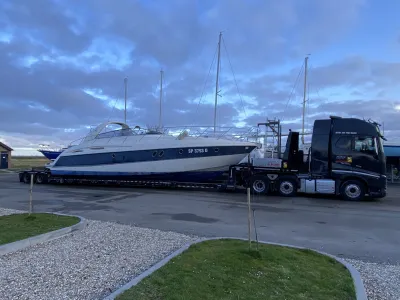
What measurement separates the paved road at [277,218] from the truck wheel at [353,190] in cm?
69

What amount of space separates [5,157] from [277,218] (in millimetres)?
44403

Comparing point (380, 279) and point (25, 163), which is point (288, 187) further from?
point (25, 163)

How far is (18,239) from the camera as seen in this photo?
6.47m

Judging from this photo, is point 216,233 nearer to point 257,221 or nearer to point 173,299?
point 257,221

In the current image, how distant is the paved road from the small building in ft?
113

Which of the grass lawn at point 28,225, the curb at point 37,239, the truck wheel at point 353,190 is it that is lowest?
the curb at point 37,239

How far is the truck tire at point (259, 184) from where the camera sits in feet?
57.4

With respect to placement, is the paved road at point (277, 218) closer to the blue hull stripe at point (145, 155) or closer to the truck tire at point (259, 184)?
the truck tire at point (259, 184)

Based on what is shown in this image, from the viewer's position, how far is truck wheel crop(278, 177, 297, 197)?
1708 centimetres

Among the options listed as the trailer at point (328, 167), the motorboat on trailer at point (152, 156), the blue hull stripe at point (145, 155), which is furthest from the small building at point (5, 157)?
the trailer at point (328, 167)

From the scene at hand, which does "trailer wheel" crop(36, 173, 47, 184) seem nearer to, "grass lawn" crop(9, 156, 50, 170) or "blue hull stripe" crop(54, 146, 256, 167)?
"blue hull stripe" crop(54, 146, 256, 167)

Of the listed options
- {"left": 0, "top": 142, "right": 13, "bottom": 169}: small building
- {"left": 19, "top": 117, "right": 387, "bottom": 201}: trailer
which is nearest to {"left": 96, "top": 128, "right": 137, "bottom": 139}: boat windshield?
{"left": 19, "top": 117, "right": 387, "bottom": 201}: trailer

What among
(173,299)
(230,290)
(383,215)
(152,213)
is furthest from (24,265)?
(383,215)

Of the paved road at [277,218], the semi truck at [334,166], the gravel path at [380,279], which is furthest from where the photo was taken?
the semi truck at [334,166]
